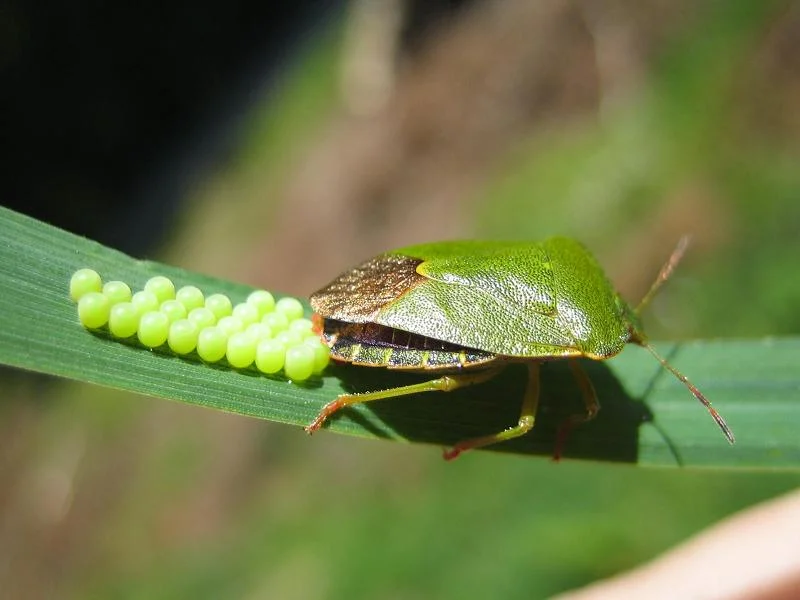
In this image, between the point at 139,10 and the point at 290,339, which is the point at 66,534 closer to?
the point at 290,339

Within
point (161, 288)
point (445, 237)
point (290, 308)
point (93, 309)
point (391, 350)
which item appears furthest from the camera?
point (445, 237)

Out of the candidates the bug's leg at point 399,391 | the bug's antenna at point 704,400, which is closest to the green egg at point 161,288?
the bug's leg at point 399,391

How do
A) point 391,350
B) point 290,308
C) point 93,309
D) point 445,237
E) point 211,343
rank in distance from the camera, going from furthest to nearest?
point 445,237, point 290,308, point 391,350, point 211,343, point 93,309

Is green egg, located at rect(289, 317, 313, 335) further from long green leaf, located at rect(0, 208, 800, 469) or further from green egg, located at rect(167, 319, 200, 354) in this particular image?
green egg, located at rect(167, 319, 200, 354)

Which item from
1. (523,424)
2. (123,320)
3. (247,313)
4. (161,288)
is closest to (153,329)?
(123,320)

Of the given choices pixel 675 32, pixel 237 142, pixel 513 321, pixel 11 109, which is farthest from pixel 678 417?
pixel 11 109

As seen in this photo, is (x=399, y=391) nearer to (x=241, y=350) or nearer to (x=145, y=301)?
(x=241, y=350)

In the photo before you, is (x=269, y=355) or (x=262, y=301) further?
(x=262, y=301)
